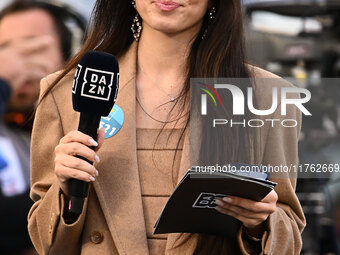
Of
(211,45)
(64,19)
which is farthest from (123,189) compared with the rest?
(64,19)

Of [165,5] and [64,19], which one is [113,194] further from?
[64,19]

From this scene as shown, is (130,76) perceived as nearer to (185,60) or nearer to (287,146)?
(185,60)

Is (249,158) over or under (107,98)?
under

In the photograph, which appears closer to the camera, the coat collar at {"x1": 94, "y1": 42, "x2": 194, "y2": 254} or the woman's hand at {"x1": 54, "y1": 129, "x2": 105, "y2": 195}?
the woman's hand at {"x1": 54, "y1": 129, "x2": 105, "y2": 195}

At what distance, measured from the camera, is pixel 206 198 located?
1.90 metres

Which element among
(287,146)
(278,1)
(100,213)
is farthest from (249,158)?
(278,1)

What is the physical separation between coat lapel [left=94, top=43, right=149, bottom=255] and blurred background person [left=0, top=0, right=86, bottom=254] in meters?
1.21

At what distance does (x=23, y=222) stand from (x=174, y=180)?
57.6 inches

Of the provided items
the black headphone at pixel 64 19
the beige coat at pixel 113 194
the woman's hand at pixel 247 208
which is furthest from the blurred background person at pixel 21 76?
the woman's hand at pixel 247 208

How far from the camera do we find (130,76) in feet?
7.46

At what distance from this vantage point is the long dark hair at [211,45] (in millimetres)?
2162

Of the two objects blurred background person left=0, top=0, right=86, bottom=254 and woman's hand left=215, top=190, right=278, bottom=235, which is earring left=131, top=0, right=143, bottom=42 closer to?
woman's hand left=215, top=190, right=278, bottom=235

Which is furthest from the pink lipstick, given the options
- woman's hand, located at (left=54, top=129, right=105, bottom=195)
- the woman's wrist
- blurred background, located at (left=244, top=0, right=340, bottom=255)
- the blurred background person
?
blurred background, located at (left=244, top=0, right=340, bottom=255)

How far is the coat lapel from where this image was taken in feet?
6.84
